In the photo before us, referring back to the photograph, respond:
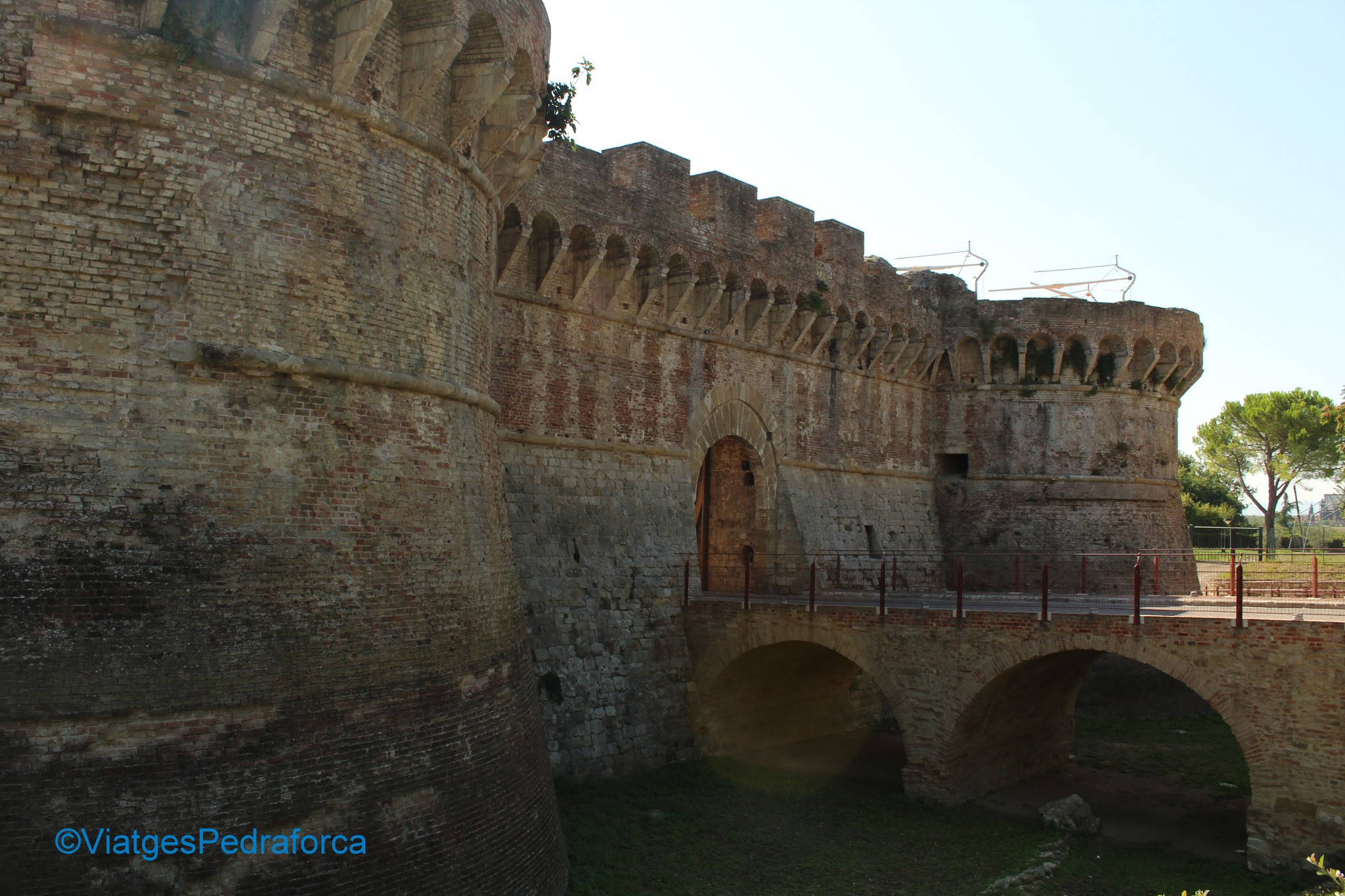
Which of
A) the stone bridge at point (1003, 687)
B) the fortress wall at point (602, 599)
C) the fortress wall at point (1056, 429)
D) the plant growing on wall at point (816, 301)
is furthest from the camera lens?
the fortress wall at point (1056, 429)

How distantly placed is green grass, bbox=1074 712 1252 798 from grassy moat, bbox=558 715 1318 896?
11cm

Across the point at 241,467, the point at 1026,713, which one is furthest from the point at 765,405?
the point at 241,467

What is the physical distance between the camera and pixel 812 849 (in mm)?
12172

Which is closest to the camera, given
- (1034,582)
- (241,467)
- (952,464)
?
(241,467)

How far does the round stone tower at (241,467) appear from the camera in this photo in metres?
7.07

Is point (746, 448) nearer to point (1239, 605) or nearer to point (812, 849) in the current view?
point (812, 849)

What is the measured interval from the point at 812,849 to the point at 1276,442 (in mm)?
45480

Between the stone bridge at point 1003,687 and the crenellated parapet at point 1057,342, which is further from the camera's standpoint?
the crenellated parapet at point 1057,342

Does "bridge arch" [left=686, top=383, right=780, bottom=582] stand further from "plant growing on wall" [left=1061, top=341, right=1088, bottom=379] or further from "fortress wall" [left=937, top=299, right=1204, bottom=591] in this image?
"plant growing on wall" [left=1061, top=341, right=1088, bottom=379]

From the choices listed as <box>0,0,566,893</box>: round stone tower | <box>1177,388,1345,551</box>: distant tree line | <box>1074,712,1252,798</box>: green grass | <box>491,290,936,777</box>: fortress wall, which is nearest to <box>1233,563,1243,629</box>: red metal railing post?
<box>1074,712,1252,798</box>: green grass

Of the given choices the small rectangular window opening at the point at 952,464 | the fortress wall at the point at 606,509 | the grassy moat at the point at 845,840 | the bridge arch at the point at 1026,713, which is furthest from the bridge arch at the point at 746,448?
the small rectangular window opening at the point at 952,464

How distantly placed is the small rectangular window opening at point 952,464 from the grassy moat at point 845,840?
910 cm

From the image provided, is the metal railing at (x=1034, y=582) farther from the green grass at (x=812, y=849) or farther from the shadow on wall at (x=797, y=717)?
the green grass at (x=812, y=849)

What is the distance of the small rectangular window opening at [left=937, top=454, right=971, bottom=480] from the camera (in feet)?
79.6
